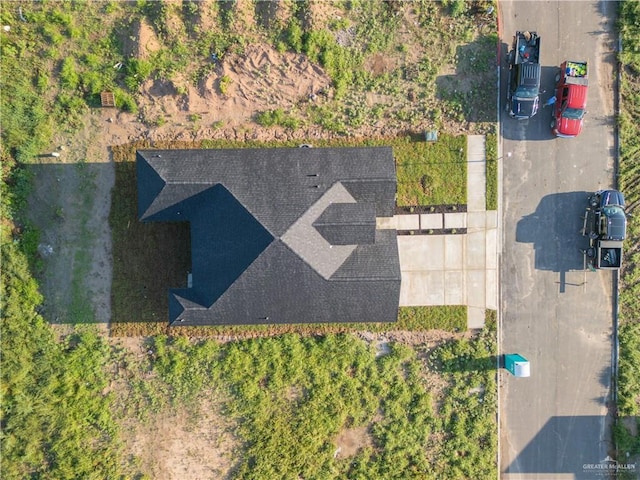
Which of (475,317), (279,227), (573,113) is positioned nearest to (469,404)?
(475,317)

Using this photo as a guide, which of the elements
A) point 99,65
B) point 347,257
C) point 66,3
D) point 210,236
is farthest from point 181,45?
point 347,257

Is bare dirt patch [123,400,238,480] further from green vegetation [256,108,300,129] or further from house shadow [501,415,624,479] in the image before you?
house shadow [501,415,624,479]

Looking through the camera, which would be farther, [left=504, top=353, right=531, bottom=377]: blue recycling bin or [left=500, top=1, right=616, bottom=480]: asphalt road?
[left=500, top=1, right=616, bottom=480]: asphalt road

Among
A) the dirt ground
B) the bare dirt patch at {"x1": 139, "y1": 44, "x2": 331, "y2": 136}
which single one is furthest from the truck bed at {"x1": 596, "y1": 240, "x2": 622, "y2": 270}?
the bare dirt patch at {"x1": 139, "y1": 44, "x2": 331, "y2": 136}

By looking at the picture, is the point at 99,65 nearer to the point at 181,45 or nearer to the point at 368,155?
the point at 181,45

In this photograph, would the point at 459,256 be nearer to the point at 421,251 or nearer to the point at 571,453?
the point at 421,251
